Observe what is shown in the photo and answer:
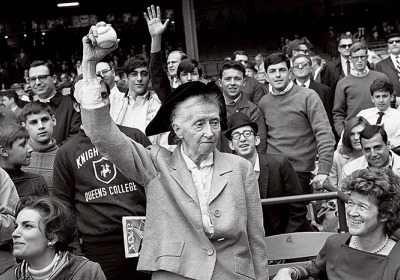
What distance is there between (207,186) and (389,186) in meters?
0.88

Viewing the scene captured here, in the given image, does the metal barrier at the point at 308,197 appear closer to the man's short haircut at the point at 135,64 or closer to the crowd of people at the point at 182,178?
the crowd of people at the point at 182,178

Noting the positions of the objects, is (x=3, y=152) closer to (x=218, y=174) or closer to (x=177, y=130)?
(x=177, y=130)

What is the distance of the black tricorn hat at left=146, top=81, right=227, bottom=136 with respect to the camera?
3.53 metres

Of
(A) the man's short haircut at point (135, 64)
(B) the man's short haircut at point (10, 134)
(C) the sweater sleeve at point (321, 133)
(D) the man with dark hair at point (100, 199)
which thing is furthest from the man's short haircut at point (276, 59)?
(B) the man's short haircut at point (10, 134)

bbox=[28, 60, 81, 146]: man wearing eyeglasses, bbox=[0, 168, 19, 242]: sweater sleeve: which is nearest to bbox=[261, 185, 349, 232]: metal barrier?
bbox=[0, 168, 19, 242]: sweater sleeve

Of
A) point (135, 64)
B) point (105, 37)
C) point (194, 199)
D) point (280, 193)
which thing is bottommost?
point (280, 193)

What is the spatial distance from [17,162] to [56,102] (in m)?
2.19

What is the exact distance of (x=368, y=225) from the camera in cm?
367

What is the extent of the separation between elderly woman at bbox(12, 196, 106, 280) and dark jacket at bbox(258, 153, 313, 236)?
166 cm

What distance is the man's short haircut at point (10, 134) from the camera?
4.58 m

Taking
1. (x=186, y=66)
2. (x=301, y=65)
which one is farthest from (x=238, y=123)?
(x=301, y=65)

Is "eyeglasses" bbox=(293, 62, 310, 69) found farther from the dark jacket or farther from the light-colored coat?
the light-colored coat

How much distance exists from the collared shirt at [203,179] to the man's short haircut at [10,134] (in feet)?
4.70

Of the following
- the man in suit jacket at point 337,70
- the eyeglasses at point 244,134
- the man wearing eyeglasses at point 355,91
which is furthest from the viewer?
the man in suit jacket at point 337,70
